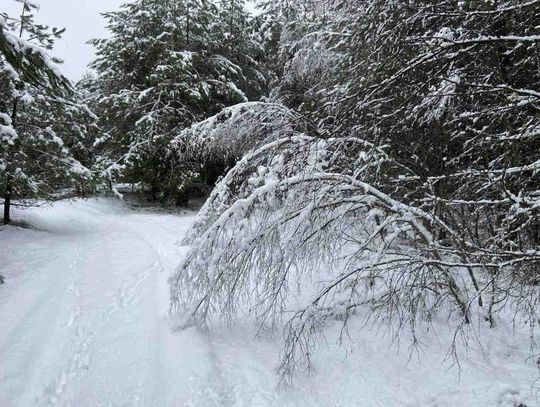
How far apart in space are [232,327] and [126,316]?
1562mm

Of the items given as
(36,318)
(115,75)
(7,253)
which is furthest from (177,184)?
(36,318)

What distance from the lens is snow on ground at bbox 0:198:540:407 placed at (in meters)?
3.75

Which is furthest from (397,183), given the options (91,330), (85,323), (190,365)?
(85,323)

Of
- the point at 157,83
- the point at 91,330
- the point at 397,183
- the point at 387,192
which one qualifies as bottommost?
the point at 91,330

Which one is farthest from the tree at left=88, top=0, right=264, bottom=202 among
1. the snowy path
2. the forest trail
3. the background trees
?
the background trees

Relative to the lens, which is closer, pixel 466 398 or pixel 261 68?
pixel 466 398

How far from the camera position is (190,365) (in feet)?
14.0

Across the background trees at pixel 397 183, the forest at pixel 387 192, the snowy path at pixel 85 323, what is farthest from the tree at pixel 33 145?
the background trees at pixel 397 183

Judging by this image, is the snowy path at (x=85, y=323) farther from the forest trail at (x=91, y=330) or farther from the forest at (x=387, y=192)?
the forest at (x=387, y=192)

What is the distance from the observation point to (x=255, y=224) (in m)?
4.33

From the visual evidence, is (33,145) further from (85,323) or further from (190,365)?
(190,365)

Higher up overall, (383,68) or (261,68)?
(261,68)

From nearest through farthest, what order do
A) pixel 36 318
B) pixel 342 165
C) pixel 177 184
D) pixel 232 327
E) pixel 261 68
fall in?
1. pixel 342 165
2. pixel 232 327
3. pixel 36 318
4. pixel 177 184
5. pixel 261 68

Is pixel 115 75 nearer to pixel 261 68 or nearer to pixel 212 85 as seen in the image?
pixel 212 85
